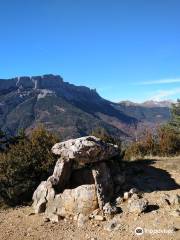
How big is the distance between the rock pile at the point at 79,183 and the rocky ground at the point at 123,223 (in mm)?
823

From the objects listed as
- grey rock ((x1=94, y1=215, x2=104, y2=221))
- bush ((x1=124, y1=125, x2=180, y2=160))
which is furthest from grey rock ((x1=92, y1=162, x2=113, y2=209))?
bush ((x1=124, y1=125, x2=180, y2=160))

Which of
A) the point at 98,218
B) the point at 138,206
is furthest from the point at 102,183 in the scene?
the point at 138,206

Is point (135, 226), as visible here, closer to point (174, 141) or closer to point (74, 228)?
point (74, 228)

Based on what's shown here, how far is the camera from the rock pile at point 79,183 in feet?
68.1

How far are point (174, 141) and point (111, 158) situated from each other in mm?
17592

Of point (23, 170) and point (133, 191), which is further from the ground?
point (23, 170)

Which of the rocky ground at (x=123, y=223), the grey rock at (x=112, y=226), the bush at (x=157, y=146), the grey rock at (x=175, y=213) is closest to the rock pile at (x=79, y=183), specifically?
the rocky ground at (x=123, y=223)

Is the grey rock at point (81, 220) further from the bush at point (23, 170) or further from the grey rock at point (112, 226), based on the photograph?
the bush at point (23, 170)

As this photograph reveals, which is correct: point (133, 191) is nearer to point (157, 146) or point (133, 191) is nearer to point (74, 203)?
point (74, 203)

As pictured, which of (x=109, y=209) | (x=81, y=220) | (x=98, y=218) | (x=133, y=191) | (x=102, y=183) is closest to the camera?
(x=98, y=218)

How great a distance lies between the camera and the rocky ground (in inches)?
680

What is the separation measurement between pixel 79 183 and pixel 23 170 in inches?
163

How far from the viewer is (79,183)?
938 inches

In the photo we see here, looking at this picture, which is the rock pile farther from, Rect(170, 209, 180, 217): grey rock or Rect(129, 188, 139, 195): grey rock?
Rect(170, 209, 180, 217): grey rock
